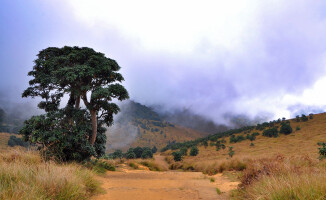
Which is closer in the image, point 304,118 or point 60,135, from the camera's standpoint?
point 60,135

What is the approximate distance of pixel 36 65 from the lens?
1273 centimetres

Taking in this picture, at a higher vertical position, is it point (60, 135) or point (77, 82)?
point (77, 82)

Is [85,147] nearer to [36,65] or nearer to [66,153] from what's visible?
[66,153]

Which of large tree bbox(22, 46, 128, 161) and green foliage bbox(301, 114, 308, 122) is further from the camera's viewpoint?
green foliage bbox(301, 114, 308, 122)

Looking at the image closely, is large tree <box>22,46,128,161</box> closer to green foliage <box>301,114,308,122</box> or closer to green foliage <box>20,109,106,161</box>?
green foliage <box>20,109,106,161</box>

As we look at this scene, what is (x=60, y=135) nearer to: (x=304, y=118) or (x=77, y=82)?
(x=77, y=82)

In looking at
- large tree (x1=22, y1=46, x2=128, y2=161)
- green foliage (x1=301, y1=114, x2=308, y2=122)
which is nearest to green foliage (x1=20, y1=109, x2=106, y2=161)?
large tree (x1=22, y1=46, x2=128, y2=161)

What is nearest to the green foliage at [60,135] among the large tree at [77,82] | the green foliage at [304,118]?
the large tree at [77,82]

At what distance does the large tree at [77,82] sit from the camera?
11633mm

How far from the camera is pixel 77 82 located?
12.0m

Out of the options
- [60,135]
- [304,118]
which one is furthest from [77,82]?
[304,118]

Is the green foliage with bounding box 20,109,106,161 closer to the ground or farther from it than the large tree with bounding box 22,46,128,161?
closer to the ground

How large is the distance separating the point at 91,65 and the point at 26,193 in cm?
1034

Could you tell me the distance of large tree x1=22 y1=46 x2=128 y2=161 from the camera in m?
11.6
